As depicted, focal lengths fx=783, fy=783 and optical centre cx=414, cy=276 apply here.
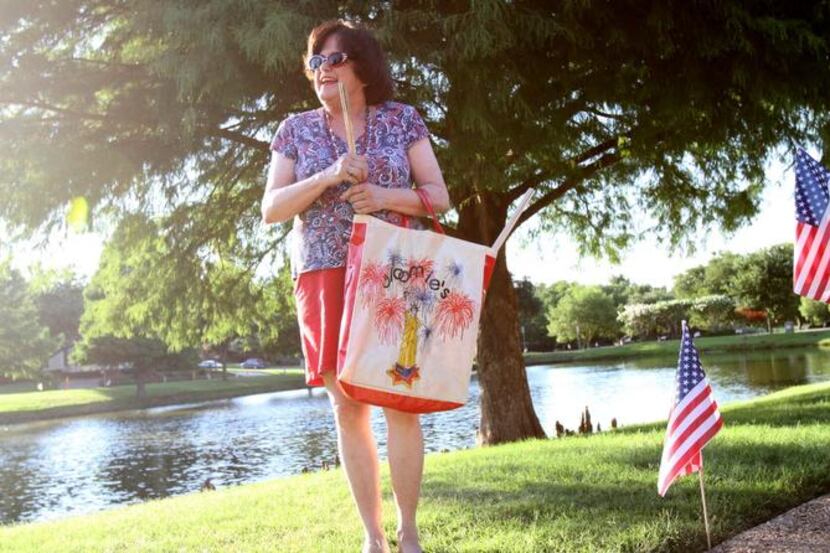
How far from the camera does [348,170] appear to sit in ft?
7.93

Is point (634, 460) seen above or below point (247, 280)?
below

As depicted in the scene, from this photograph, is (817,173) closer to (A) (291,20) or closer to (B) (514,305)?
(A) (291,20)

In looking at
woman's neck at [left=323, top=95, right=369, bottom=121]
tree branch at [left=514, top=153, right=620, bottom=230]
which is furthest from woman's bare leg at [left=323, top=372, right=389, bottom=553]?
tree branch at [left=514, top=153, right=620, bottom=230]

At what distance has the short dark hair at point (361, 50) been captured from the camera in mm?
2609

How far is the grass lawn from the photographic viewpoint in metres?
32.5

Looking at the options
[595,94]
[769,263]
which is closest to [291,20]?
[595,94]

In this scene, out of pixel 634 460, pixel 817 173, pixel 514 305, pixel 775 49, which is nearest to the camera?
pixel 817 173

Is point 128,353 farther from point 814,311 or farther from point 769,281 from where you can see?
point 814,311

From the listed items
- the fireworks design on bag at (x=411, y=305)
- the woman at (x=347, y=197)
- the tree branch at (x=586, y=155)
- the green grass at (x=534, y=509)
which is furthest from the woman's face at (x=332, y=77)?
the tree branch at (x=586, y=155)

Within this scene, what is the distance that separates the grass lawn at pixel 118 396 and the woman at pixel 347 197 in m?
32.8

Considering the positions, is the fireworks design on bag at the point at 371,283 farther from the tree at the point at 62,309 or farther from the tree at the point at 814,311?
the tree at the point at 62,309

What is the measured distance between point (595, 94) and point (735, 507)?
11.5 ft

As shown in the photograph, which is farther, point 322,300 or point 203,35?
point 203,35

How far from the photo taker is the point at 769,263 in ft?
174
